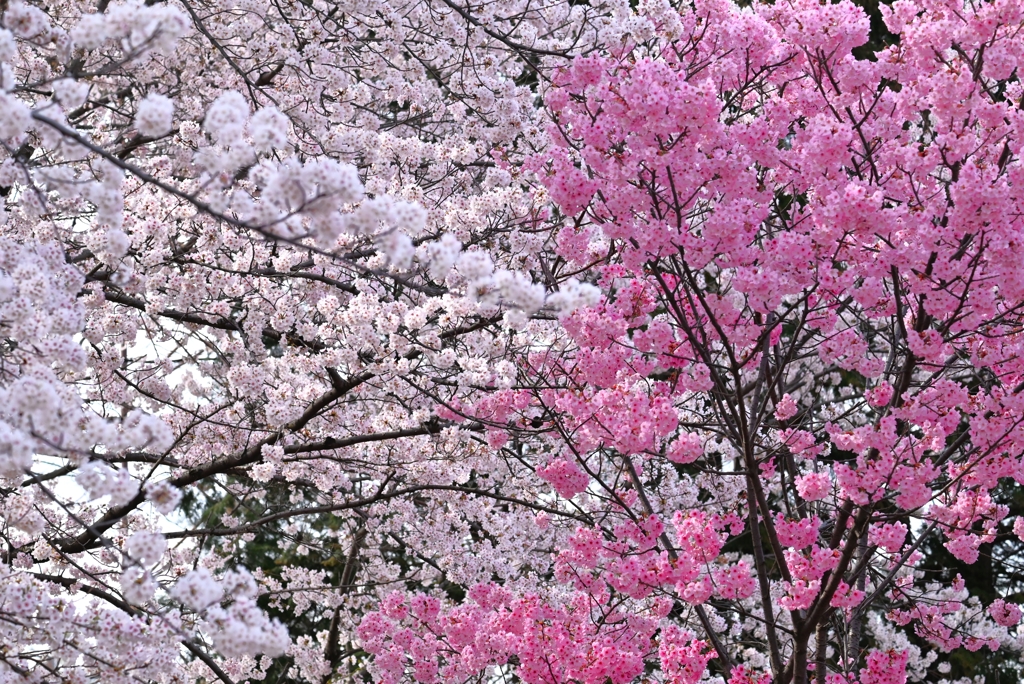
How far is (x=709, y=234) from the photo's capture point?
4305 mm

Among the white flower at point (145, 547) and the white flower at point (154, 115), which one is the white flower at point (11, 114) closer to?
the white flower at point (154, 115)

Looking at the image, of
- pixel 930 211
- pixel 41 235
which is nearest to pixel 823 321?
pixel 930 211

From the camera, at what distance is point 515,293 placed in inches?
121

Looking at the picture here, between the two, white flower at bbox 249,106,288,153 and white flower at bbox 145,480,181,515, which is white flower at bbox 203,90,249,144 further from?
white flower at bbox 145,480,181,515

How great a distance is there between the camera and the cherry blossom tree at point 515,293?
3.19 metres

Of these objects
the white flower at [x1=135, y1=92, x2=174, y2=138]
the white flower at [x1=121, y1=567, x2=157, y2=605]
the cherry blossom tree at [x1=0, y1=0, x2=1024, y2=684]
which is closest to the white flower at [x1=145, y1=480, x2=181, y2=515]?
the cherry blossom tree at [x1=0, y1=0, x2=1024, y2=684]

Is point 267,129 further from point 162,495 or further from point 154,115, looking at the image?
point 162,495

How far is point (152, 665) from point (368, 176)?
3736 mm

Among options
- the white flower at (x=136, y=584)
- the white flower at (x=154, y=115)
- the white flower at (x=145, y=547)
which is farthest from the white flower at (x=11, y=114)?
the white flower at (x=136, y=584)

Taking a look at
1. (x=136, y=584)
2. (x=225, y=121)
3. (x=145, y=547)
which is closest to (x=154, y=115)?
(x=225, y=121)

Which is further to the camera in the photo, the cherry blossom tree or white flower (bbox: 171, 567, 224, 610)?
the cherry blossom tree

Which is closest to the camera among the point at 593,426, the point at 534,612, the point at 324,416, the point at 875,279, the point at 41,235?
the point at 875,279

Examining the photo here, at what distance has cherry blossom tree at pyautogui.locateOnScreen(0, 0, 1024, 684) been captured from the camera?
319 cm

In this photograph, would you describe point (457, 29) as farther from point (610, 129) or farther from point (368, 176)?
point (610, 129)
